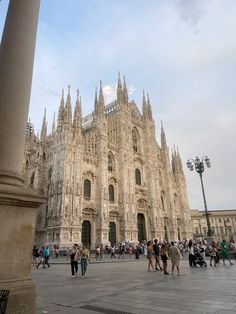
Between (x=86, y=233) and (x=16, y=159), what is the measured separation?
83.7 ft

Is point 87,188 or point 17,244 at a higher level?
point 87,188

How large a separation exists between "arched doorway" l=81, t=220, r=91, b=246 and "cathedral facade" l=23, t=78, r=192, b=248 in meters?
0.10

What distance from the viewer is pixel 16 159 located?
3.99 m

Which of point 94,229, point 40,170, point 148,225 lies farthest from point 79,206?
point 148,225

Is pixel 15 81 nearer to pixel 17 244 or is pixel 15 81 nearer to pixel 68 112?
pixel 17 244

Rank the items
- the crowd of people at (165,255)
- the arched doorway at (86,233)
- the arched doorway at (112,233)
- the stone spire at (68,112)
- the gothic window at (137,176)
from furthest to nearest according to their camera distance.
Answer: the gothic window at (137,176) < the arched doorway at (112,233) < the stone spire at (68,112) < the arched doorway at (86,233) < the crowd of people at (165,255)

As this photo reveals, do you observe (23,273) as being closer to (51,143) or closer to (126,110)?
(51,143)

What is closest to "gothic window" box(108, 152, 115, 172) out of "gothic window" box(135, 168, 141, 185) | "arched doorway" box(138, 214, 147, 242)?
"gothic window" box(135, 168, 141, 185)

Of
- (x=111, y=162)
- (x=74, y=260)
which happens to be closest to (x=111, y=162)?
(x=111, y=162)

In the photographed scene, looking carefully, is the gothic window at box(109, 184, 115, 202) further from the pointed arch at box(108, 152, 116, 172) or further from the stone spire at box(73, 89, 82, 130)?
the stone spire at box(73, 89, 82, 130)

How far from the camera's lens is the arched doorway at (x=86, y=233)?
2766 cm

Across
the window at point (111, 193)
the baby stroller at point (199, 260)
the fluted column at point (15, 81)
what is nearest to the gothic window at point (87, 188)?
the window at point (111, 193)

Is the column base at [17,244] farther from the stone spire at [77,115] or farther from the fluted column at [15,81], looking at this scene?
the stone spire at [77,115]

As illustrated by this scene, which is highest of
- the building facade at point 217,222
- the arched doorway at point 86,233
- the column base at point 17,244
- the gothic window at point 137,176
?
the gothic window at point 137,176
